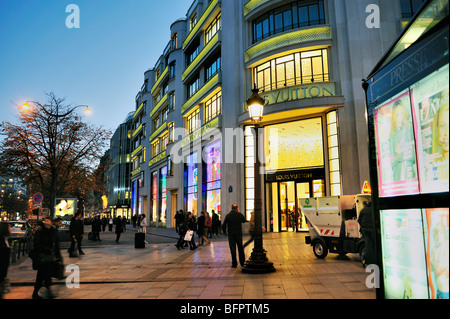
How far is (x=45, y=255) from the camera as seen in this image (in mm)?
6852

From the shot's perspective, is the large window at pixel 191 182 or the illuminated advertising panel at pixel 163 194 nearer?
the large window at pixel 191 182

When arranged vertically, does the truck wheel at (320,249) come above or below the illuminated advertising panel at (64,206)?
below

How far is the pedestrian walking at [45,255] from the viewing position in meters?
6.74

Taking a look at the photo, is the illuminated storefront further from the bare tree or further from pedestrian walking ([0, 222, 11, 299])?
the bare tree

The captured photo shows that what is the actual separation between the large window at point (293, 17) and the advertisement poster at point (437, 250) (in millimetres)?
20593

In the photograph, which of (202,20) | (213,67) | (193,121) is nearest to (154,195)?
(193,121)

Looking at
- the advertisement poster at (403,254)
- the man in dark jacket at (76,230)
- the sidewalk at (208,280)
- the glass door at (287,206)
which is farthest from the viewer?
the glass door at (287,206)

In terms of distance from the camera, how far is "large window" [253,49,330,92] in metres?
21.2

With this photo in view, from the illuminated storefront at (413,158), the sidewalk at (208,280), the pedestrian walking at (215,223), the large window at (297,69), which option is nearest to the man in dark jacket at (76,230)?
the sidewalk at (208,280)

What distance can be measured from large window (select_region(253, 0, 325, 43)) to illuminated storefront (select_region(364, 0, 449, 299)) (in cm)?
1872

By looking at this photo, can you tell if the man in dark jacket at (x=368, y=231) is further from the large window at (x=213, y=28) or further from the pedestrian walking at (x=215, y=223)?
the large window at (x=213, y=28)

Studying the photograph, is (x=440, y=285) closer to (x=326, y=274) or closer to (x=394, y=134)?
(x=394, y=134)

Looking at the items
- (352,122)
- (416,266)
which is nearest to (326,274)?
(416,266)
